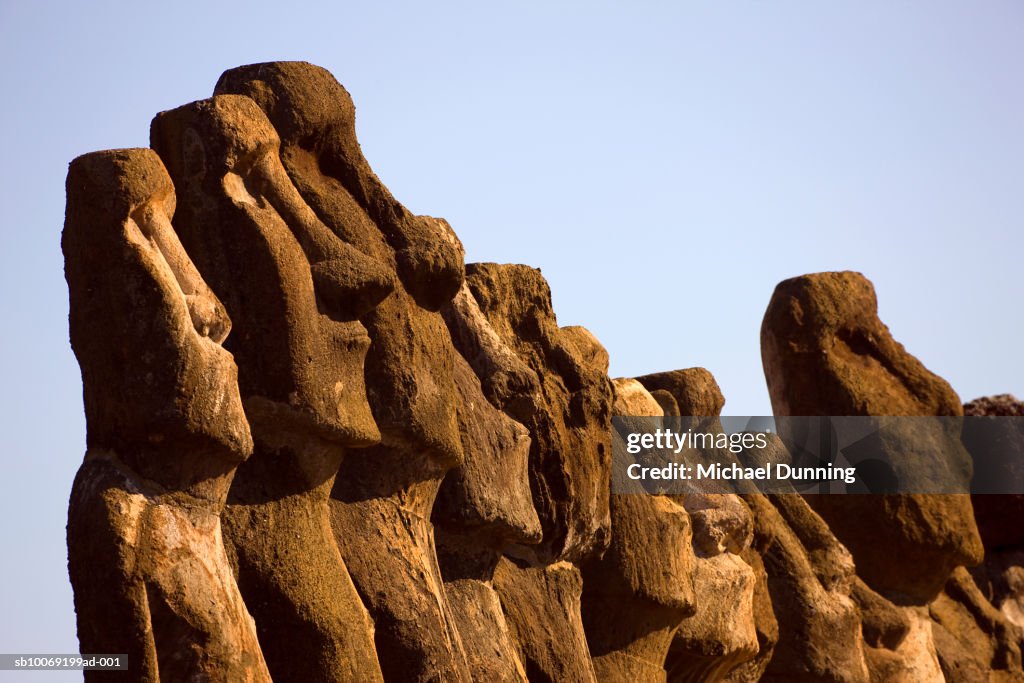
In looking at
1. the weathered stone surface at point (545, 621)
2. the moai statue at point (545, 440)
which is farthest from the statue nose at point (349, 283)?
the weathered stone surface at point (545, 621)

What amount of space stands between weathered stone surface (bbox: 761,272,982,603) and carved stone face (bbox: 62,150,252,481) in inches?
249

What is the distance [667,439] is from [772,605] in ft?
4.73

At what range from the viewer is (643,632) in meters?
7.99

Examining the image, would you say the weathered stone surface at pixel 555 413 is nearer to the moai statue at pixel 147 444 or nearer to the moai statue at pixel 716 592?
the moai statue at pixel 716 592

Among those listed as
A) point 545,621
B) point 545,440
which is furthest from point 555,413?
point 545,621

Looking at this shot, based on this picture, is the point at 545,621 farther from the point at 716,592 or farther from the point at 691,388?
the point at 691,388

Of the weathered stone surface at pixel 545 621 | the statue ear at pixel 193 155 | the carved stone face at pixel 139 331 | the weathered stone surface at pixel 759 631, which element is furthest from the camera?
the weathered stone surface at pixel 759 631

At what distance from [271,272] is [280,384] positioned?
1.08ft

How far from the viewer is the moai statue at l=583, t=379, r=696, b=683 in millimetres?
7863

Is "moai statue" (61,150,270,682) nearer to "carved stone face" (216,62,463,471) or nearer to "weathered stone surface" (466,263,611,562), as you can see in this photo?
"carved stone face" (216,62,463,471)

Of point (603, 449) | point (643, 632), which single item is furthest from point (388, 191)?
point (643, 632)

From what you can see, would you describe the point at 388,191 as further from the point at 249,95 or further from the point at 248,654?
the point at 248,654

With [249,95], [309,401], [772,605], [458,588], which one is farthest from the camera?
[772,605]

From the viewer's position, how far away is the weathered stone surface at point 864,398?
10.7m
